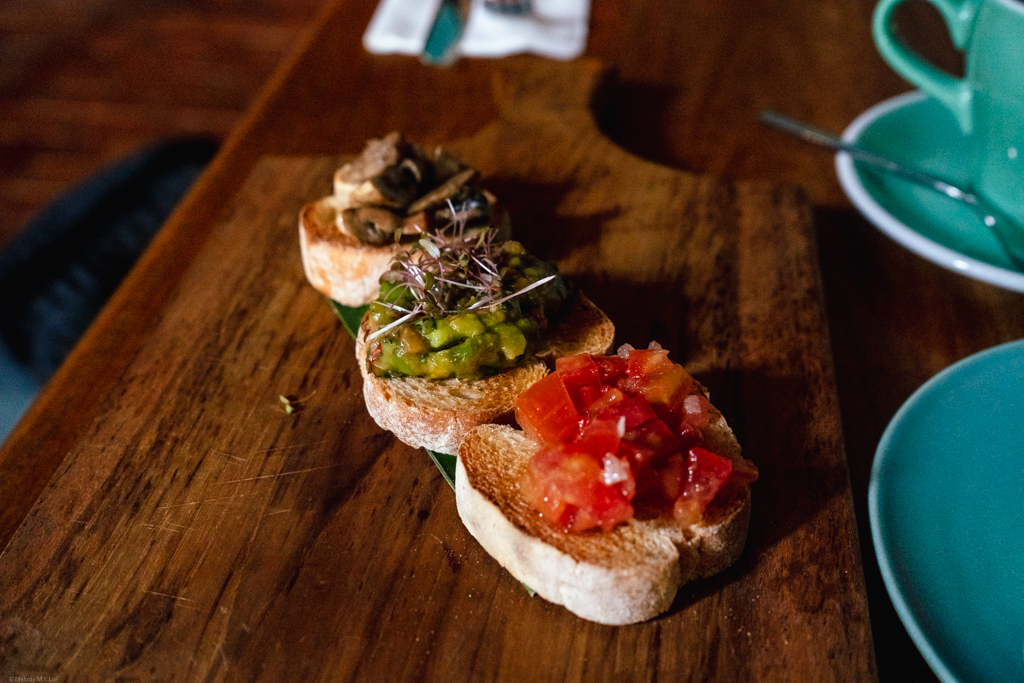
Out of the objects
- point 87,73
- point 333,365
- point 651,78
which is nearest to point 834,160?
point 651,78

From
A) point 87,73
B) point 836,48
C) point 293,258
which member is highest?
point 836,48

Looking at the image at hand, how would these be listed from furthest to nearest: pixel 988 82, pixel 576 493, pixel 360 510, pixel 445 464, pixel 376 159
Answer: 1. pixel 376 159
2. pixel 988 82
3. pixel 445 464
4. pixel 360 510
5. pixel 576 493

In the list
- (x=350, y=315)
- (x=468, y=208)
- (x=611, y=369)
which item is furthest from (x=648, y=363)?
(x=350, y=315)

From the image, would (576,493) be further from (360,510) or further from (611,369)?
(360,510)

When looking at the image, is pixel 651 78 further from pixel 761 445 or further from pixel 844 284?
pixel 761 445

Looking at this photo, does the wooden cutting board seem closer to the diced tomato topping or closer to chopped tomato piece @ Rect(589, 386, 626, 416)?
the diced tomato topping

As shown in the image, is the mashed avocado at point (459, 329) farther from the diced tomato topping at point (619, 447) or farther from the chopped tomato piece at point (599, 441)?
the chopped tomato piece at point (599, 441)

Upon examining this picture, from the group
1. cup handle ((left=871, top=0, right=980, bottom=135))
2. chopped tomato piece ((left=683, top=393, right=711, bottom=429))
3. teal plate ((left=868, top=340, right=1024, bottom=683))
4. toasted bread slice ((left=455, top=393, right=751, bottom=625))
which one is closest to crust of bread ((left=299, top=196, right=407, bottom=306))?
toasted bread slice ((left=455, top=393, right=751, bottom=625))
